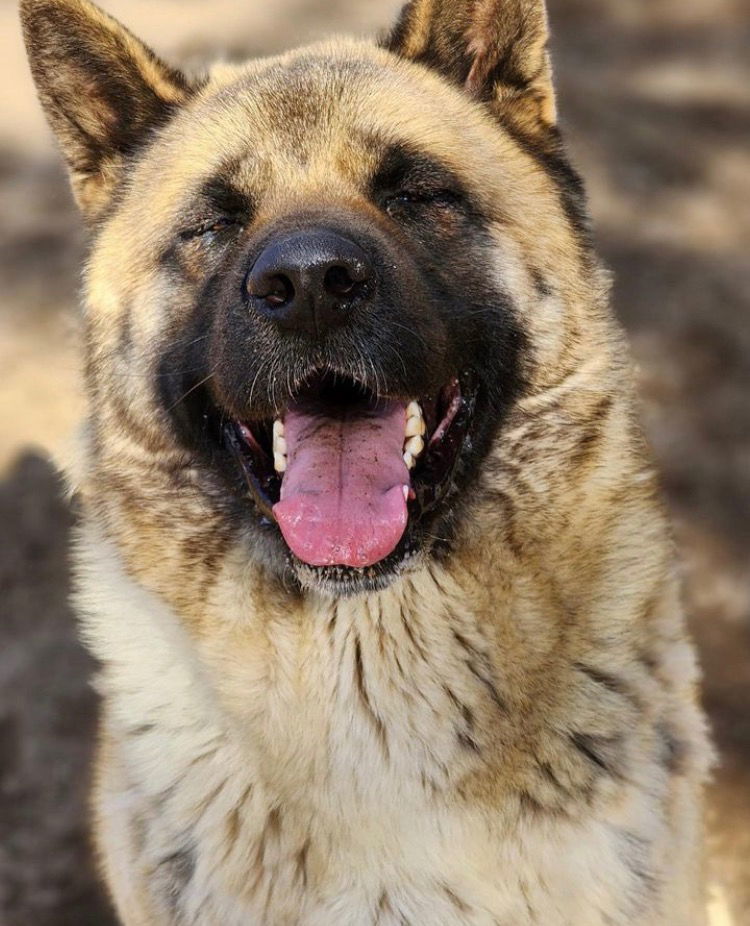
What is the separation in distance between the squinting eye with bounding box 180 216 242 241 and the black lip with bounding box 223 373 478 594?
1.41 feet

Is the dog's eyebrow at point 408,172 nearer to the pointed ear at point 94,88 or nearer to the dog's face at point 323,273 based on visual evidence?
the dog's face at point 323,273

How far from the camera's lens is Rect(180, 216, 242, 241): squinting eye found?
258 cm

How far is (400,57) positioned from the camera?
280cm

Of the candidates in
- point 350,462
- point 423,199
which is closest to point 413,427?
point 350,462

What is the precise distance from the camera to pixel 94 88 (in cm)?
273

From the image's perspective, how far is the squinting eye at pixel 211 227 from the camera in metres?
2.58

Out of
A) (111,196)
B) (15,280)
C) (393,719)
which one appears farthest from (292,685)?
(15,280)

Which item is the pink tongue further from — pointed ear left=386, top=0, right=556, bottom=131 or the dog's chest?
pointed ear left=386, top=0, right=556, bottom=131

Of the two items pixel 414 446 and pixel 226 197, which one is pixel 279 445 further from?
pixel 226 197

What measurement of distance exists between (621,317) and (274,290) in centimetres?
426

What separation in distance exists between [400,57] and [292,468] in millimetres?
1087

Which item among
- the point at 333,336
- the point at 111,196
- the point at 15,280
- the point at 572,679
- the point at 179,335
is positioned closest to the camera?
the point at 333,336

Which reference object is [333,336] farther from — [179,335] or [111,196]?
[111,196]

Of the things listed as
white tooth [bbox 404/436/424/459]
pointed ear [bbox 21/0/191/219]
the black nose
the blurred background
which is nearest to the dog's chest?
white tooth [bbox 404/436/424/459]
